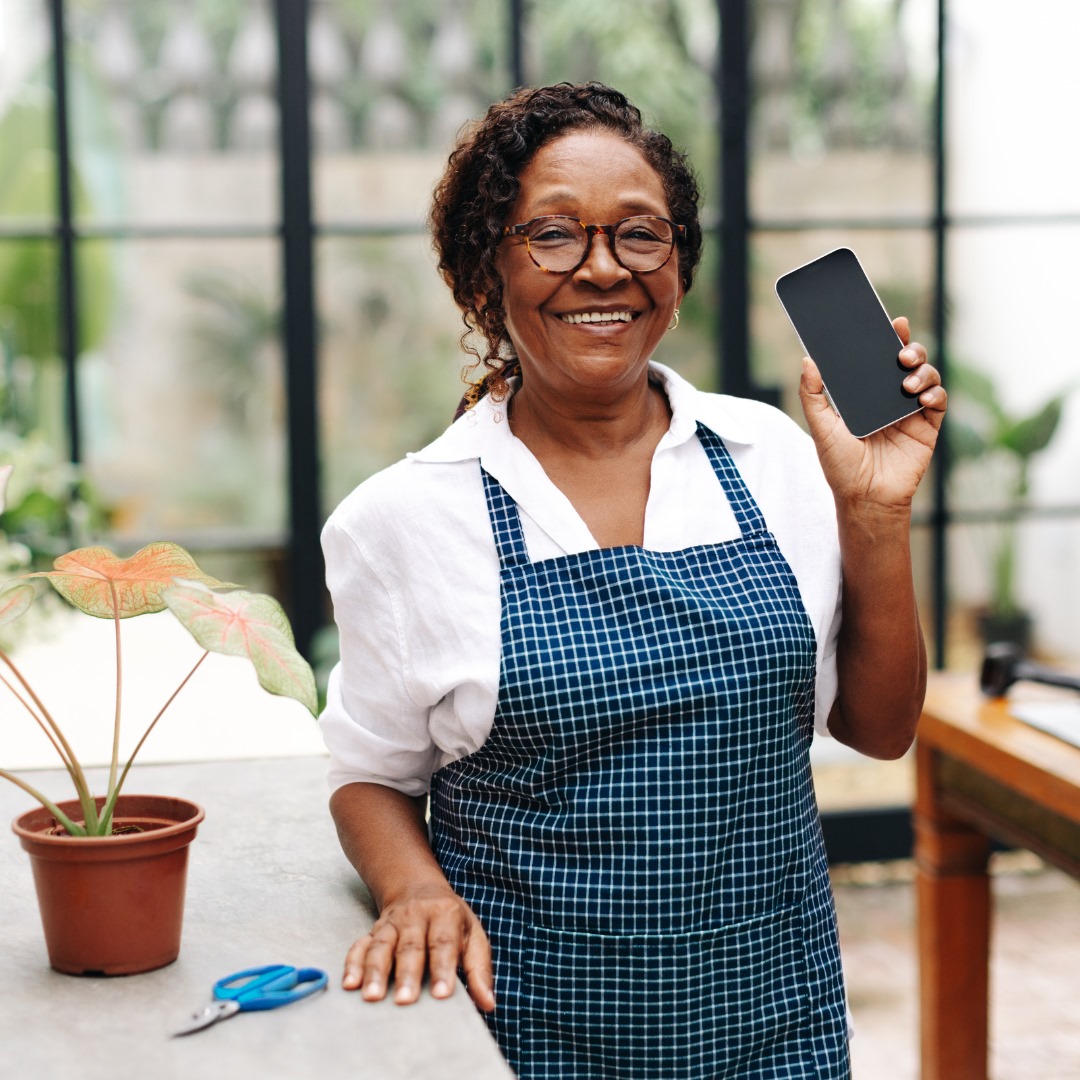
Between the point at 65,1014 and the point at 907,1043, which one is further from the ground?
the point at 65,1014

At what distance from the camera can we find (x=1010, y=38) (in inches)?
160

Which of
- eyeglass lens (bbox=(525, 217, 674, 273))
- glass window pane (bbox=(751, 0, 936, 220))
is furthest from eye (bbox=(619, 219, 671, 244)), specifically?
glass window pane (bbox=(751, 0, 936, 220))

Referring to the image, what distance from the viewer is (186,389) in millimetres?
3855

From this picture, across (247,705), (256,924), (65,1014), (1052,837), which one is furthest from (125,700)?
(1052,837)

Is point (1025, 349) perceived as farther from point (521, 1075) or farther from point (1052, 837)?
point (521, 1075)

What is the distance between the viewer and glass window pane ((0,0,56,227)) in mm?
3664

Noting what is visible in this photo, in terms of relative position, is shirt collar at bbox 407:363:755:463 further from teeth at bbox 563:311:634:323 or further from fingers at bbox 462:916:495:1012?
fingers at bbox 462:916:495:1012

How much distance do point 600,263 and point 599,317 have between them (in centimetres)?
5

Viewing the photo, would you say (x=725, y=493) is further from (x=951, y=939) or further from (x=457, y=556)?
(x=951, y=939)

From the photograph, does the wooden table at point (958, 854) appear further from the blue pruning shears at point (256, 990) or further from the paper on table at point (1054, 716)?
the blue pruning shears at point (256, 990)

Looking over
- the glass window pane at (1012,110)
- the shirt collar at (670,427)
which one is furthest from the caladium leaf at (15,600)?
the glass window pane at (1012,110)

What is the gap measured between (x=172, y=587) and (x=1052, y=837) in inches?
67.8

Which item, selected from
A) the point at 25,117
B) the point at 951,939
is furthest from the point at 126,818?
the point at 25,117

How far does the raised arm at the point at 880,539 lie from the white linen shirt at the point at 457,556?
0.10ft
